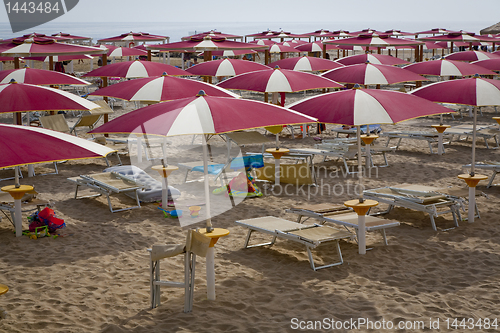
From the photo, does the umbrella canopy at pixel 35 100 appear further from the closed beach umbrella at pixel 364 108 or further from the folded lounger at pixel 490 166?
the folded lounger at pixel 490 166

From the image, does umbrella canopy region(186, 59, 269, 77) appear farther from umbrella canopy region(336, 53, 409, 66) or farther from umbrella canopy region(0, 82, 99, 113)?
umbrella canopy region(0, 82, 99, 113)

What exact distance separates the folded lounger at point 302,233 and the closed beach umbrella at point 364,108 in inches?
16.8

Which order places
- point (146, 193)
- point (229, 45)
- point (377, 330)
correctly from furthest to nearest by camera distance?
1. point (229, 45)
2. point (146, 193)
3. point (377, 330)

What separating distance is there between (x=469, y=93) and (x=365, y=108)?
1934mm

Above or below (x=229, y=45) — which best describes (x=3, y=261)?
below

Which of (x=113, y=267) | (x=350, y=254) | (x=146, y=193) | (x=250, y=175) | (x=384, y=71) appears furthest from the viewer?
(x=384, y=71)

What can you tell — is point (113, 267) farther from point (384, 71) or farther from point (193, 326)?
point (384, 71)

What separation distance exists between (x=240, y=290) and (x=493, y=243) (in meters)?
3.30

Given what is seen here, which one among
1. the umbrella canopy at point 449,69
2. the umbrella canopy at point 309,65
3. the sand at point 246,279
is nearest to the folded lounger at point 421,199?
the sand at point 246,279

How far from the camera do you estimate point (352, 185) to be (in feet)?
30.5

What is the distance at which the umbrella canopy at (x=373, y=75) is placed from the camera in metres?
9.58

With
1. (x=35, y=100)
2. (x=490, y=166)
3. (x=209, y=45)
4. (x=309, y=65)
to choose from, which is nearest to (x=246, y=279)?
(x=35, y=100)

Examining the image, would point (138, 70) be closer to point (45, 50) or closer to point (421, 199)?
point (45, 50)

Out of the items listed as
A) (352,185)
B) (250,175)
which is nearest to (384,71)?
(352,185)
